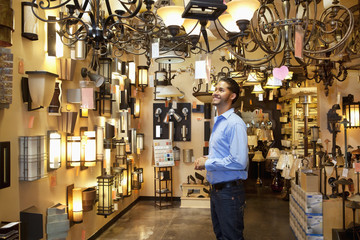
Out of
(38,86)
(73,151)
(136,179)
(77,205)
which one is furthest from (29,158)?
(136,179)

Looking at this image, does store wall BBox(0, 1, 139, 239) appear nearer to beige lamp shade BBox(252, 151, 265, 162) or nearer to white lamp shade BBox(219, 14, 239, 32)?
white lamp shade BBox(219, 14, 239, 32)

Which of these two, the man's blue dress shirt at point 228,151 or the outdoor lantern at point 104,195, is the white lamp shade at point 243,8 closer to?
the man's blue dress shirt at point 228,151

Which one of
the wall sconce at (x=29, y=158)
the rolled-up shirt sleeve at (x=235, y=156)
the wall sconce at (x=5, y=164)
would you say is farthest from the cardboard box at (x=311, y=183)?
the wall sconce at (x=5, y=164)

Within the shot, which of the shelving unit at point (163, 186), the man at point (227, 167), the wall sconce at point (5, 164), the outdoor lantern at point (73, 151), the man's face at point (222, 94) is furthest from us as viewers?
the shelving unit at point (163, 186)

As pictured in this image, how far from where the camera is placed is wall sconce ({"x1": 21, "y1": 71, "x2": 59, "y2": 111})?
2.93 meters

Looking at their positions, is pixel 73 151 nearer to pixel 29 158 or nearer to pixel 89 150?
pixel 89 150

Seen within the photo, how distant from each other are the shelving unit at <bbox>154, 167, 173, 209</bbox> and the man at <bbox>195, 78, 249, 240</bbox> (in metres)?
4.18

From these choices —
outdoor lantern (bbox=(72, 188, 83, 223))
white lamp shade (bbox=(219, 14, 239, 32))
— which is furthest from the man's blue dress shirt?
outdoor lantern (bbox=(72, 188, 83, 223))

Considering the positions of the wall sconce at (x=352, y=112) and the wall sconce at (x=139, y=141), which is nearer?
the wall sconce at (x=352, y=112)

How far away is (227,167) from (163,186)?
5020 millimetres

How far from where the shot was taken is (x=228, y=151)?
2.66 meters

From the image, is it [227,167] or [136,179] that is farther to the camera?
[136,179]

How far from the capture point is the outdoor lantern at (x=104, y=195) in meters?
4.38

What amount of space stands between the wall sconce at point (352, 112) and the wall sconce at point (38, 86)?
496 centimetres
